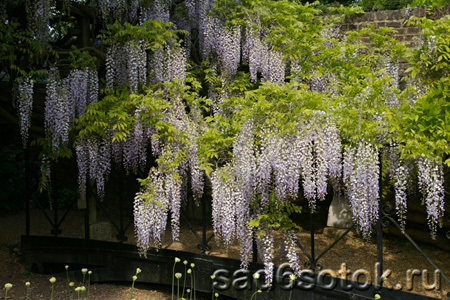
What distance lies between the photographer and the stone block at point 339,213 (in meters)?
5.66

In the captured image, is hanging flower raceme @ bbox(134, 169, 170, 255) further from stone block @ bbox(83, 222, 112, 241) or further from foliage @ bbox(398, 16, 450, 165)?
foliage @ bbox(398, 16, 450, 165)

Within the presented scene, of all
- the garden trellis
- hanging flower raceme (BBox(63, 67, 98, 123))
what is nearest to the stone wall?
the garden trellis

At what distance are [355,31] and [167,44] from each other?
264 centimetres

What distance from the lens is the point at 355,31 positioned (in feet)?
21.3

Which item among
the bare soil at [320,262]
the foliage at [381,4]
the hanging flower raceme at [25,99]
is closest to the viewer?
the bare soil at [320,262]

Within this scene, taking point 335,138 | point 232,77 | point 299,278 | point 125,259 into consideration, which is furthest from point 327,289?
point 232,77

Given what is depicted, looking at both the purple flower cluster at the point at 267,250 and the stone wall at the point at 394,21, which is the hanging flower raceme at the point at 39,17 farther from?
the stone wall at the point at 394,21

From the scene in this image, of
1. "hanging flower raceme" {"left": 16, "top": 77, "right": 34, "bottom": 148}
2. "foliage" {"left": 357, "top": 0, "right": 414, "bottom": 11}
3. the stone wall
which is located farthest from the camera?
"foliage" {"left": 357, "top": 0, "right": 414, "bottom": 11}

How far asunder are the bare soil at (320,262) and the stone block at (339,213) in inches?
7.0

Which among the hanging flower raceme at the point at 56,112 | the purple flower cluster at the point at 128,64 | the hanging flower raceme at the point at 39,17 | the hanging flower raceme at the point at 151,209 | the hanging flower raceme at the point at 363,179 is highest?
the hanging flower raceme at the point at 39,17

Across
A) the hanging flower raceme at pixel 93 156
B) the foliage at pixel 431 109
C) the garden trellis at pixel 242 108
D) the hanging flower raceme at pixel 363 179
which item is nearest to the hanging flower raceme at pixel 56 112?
the garden trellis at pixel 242 108

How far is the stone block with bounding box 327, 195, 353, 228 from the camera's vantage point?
5.66 metres

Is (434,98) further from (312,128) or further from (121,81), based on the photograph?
(121,81)

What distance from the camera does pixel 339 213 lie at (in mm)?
5715
